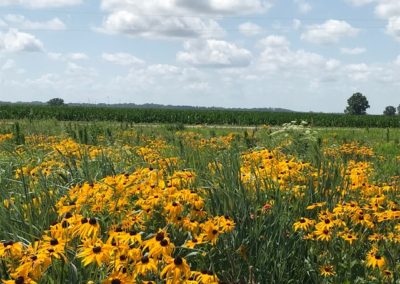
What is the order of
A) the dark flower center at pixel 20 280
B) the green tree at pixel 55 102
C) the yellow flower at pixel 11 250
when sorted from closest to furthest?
1. the dark flower center at pixel 20 280
2. the yellow flower at pixel 11 250
3. the green tree at pixel 55 102

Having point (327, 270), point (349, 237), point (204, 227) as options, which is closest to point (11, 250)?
point (204, 227)

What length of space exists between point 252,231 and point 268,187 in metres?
0.91

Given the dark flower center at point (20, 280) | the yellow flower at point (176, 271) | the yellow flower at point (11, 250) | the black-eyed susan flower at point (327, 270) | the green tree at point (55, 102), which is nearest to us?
the dark flower center at point (20, 280)

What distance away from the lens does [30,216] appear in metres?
3.67

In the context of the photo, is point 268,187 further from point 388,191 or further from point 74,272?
point 74,272

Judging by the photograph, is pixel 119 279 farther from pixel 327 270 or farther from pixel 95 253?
pixel 327 270

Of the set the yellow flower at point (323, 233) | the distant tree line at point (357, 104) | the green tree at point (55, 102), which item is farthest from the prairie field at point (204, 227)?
the green tree at point (55, 102)

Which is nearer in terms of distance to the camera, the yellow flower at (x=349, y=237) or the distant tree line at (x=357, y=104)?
the yellow flower at (x=349, y=237)

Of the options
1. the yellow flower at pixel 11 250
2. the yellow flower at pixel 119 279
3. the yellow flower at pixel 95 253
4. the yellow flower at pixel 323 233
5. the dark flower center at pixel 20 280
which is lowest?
the yellow flower at pixel 323 233

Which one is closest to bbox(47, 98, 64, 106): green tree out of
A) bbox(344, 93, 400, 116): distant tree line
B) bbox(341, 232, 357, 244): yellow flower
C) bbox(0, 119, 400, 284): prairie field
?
bbox(344, 93, 400, 116): distant tree line

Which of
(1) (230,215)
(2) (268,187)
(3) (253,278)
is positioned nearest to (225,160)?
(2) (268,187)

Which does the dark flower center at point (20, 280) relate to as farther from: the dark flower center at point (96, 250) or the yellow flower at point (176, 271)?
the yellow flower at point (176, 271)

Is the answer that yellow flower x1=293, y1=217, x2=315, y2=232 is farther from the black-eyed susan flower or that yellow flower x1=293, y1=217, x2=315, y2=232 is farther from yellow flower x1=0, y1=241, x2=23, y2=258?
yellow flower x1=0, y1=241, x2=23, y2=258

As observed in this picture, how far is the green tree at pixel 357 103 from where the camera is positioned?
10581 cm
